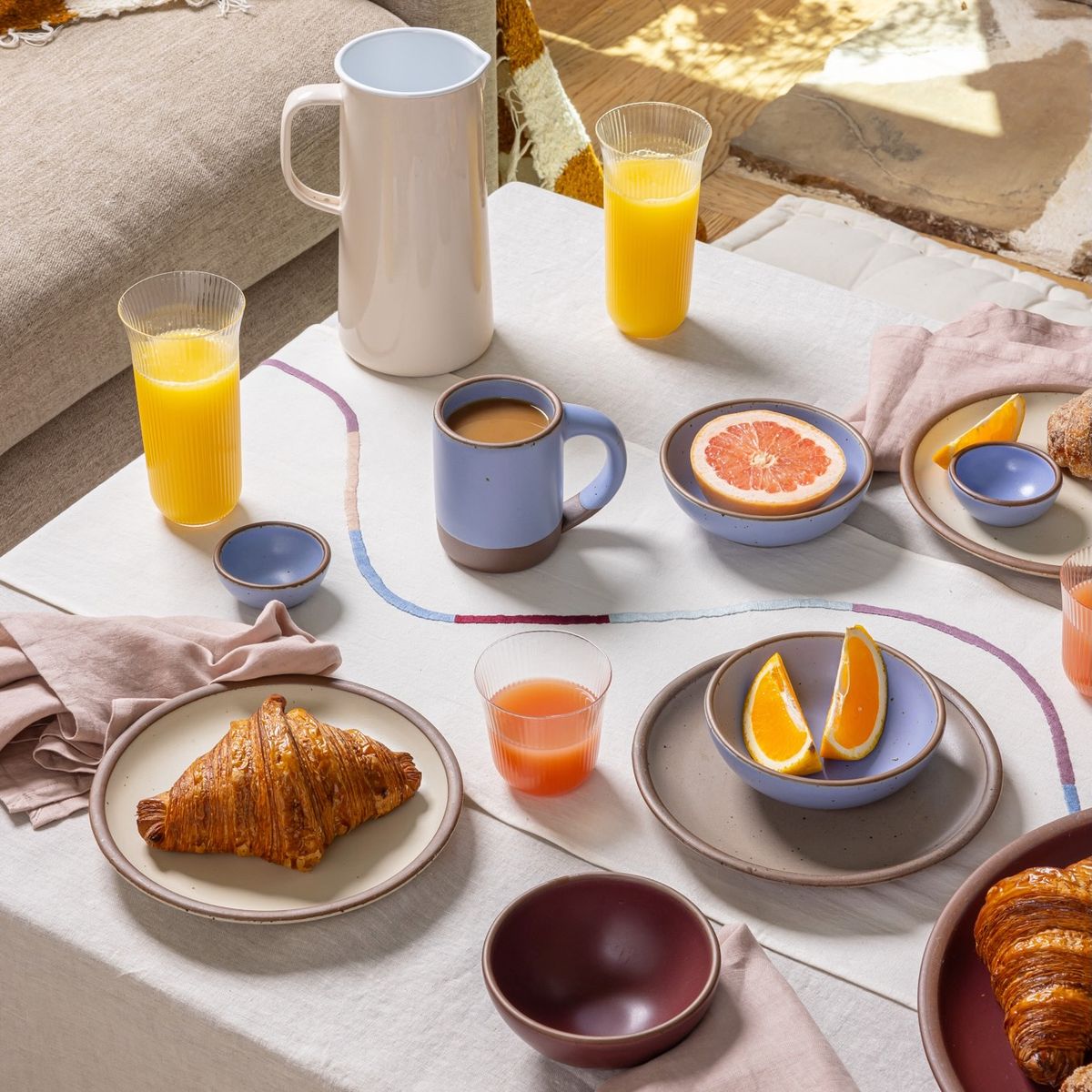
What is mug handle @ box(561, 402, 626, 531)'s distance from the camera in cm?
111

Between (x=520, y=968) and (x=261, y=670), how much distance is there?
0.31 m

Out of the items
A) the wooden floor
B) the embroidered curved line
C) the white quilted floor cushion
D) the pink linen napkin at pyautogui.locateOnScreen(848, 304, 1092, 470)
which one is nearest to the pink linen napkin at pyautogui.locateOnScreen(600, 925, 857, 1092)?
the embroidered curved line

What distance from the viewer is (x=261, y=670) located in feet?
3.19

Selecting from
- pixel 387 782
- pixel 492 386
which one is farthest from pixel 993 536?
pixel 387 782

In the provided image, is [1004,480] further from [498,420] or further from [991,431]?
[498,420]

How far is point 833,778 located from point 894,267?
4.00 ft

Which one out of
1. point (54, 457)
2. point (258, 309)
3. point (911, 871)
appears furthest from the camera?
point (258, 309)

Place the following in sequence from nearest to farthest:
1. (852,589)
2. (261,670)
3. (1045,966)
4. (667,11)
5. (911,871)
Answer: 1. (1045,966)
2. (911,871)
3. (261,670)
4. (852,589)
5. (667,11)

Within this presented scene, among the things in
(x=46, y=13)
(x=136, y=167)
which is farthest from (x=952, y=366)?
(x=46, y=13)

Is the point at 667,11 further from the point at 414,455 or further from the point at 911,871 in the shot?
the point at 911,871

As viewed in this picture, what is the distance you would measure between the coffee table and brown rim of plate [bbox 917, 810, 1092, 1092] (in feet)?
0.13

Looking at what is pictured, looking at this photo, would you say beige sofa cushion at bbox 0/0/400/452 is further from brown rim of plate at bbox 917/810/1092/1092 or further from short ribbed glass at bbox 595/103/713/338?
brown rim of plate at bbox 917/810/1092/1092

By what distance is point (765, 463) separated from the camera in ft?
3.90

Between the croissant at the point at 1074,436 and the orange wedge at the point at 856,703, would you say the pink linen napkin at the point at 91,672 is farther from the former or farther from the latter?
the croissant at the point at 1074,436
